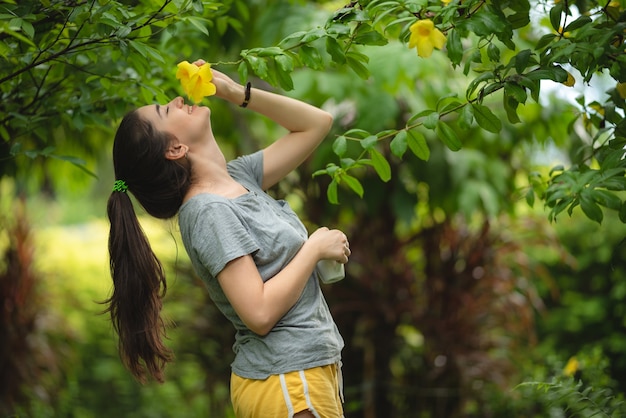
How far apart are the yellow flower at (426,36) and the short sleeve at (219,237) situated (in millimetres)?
563

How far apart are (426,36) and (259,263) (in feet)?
2.09

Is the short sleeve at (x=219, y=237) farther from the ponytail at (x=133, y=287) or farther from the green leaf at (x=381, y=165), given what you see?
the green leaf at (x=381, y=165)

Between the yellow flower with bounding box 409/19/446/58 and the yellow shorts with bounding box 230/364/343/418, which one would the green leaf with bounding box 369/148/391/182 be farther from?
the yellow shorts with bounding box 230/364/343/418

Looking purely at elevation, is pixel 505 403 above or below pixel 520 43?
below

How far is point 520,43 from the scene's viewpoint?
3545 millimetres

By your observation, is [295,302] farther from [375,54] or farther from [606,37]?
[375,54]

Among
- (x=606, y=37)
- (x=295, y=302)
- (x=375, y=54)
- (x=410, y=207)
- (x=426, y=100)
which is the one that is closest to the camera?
(x=606, y=37)

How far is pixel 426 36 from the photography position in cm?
167

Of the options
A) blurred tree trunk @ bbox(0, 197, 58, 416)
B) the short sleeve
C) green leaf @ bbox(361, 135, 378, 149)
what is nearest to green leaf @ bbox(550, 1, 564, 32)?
green leaf @ bbox(361, 135, 378, 149)

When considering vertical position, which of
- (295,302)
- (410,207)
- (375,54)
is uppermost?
(375,54)

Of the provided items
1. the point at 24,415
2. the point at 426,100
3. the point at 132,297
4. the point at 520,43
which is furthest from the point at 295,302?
the point at 24,415

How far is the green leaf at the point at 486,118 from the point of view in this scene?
178 cm

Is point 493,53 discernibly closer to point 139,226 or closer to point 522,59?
point 522,59

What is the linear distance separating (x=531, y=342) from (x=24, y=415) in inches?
110
